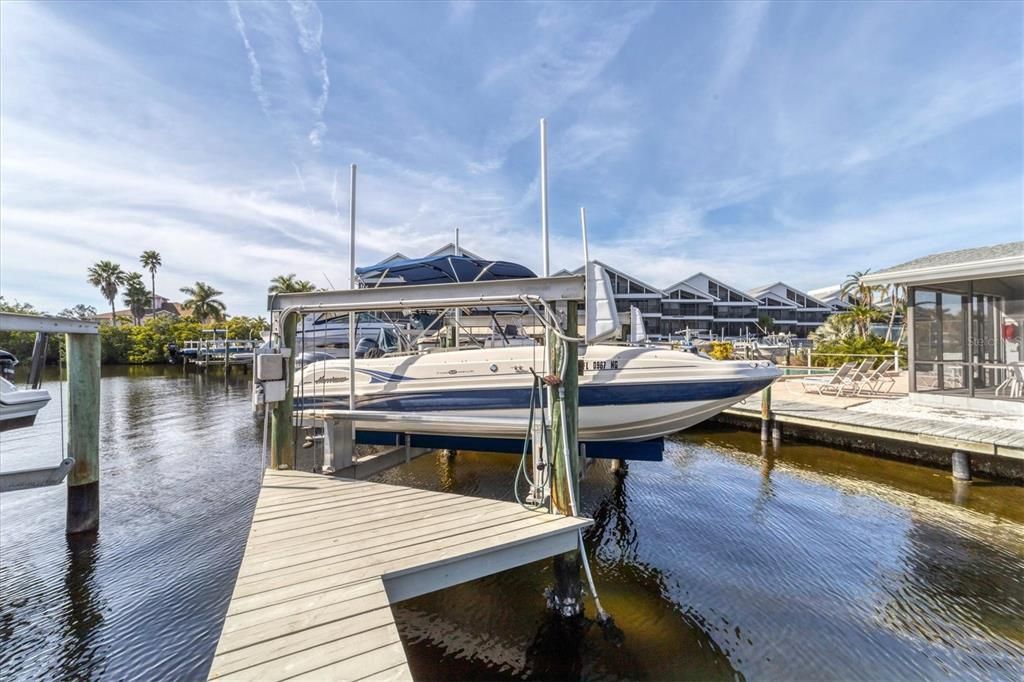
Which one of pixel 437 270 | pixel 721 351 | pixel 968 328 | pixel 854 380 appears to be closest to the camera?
pixel 437 270

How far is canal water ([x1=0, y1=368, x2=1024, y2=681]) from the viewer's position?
143 inches

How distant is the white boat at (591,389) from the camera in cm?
539

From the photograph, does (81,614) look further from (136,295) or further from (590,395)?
(136,295)

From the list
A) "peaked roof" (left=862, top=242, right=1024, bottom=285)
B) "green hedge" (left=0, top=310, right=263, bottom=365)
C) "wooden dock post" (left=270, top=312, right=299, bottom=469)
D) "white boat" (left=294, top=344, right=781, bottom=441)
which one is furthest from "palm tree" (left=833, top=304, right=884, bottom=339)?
"green hedge" (left=0, top=310, right=263, bottom=365)

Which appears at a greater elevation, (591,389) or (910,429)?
(591,389)

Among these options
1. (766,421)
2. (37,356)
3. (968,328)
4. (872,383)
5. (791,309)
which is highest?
(791,309)

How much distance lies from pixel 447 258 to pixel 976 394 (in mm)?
11062

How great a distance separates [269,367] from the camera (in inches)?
193

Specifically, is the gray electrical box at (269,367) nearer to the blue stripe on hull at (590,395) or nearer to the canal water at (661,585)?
the blue stripe on hull at (590,395)

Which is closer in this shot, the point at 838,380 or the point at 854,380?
the point at 854,380

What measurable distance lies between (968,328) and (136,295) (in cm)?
7302

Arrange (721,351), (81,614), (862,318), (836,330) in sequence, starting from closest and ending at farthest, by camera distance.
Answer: (81,614) < (721,351) < (862,318) < (836,330)

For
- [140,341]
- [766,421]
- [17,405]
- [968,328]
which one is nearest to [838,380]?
[968,328]

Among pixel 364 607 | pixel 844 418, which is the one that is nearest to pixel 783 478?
pixel 844 418
